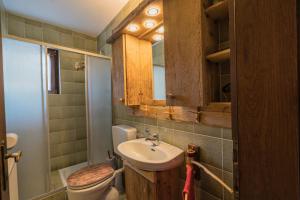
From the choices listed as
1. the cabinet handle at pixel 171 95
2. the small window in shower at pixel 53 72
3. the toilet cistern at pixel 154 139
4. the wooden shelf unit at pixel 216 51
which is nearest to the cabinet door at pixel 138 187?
the toilet cistern at pixel 154 139

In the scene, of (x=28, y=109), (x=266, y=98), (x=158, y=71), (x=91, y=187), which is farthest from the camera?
(x=28, y=109)

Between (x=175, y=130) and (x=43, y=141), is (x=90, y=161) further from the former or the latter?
(x=175, y=130)

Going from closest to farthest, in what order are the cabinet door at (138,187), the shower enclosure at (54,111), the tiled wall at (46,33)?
the cabinet door at (138,187) < the shower enclosure at (54,111) < the tiled wall at (46,33)

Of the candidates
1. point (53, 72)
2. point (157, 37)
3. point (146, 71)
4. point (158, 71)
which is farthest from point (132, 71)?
point (53, 72)

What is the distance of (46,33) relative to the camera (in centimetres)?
229

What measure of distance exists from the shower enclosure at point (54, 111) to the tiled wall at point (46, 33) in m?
0.29

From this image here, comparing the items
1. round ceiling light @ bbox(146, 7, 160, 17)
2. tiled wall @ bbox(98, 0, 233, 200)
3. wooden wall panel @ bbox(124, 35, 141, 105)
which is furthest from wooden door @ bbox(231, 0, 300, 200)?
wooden wall panel @ bbox(124, 35, 141, 105)

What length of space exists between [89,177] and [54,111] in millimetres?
1241

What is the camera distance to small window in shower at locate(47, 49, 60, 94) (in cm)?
218

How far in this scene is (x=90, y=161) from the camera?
2330 millimetres

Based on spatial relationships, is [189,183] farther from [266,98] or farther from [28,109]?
[28,109]

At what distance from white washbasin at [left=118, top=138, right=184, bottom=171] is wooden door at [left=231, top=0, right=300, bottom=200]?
2.03ft

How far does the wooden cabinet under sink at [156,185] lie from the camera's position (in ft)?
3.80

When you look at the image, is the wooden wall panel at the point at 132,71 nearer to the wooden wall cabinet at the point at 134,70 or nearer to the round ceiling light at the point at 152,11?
the wooden wall cabinet at the point at 134,70
